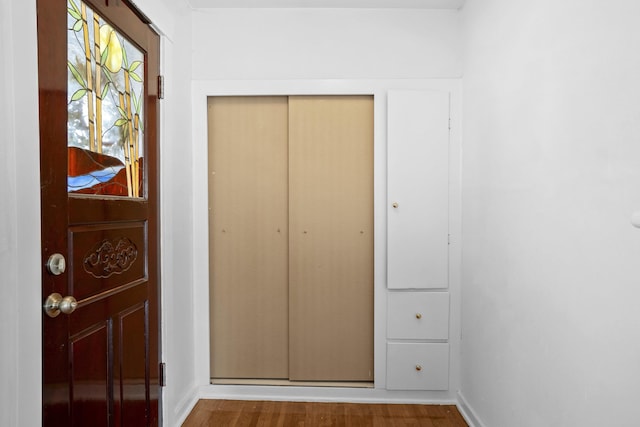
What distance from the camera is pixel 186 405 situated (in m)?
2.39

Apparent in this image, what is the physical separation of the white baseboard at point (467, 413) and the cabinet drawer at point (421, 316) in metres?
0.36

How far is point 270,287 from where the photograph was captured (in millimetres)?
2627

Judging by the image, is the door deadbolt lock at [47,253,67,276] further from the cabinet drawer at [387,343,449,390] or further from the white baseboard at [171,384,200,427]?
the cabinet drawer at [387,343,449,390]

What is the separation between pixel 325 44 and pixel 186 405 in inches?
89.7

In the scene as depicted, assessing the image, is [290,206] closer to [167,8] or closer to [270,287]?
[270,287]

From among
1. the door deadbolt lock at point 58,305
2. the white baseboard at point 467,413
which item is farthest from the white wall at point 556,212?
the door deadbolt lock at point 58,305

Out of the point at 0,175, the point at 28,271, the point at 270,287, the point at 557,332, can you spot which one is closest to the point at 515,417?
the point at 557,332

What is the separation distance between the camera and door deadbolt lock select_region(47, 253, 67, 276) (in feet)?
4.06

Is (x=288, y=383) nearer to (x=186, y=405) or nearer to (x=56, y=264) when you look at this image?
(x=186, y=405)

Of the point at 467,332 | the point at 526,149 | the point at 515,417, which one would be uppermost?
the point at 526,149

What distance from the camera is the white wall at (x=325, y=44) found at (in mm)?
2539

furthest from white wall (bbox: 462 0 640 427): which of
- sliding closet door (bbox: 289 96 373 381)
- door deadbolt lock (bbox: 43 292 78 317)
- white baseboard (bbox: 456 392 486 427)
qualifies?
door deadbolt lock (bbox: 43 292 78 317)

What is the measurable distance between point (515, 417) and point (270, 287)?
1.48 metres

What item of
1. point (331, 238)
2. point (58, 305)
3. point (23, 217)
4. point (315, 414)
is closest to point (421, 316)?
point (331, 238)
